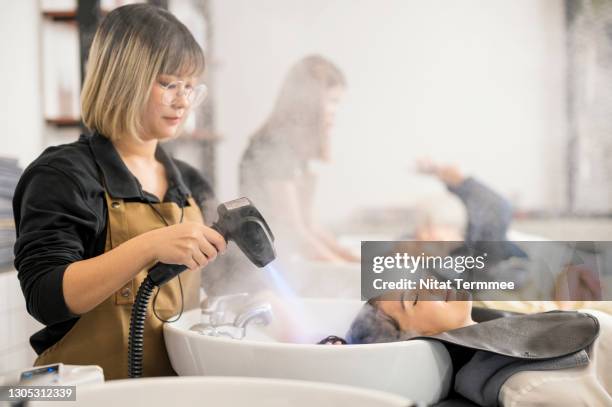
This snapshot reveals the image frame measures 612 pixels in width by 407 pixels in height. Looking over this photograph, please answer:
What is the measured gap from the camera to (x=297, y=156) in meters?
1.08

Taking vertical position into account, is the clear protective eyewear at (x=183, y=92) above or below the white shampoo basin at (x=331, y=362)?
above

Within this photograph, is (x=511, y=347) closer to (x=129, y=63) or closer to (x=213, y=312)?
(x=213, y=312)

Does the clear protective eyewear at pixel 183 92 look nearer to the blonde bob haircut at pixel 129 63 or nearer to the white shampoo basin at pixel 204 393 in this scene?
the blonde bob haircut at pixel 129 63

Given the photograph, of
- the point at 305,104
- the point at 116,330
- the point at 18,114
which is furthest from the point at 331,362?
the point at 18,114

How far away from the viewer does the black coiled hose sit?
0.81 meters

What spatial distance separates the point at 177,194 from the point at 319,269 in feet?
0.96

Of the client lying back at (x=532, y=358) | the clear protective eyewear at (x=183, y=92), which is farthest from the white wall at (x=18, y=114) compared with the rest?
the client lying back at (x=532, y=358)

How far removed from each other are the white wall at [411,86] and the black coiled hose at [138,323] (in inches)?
13.0

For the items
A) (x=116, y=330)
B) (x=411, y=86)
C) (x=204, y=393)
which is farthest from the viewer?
(x=411, y=86)

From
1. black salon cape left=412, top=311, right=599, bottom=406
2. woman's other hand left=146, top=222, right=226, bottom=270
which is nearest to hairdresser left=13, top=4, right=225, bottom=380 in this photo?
woman's other hand left=146, top=222, right=226, bottom=270

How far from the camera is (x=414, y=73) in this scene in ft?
3.46

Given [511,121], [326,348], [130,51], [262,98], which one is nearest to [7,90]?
[130,51]

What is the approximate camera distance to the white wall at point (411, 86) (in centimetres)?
103

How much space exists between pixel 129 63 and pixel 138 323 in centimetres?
41
